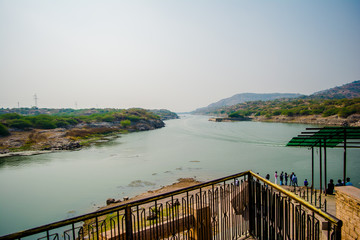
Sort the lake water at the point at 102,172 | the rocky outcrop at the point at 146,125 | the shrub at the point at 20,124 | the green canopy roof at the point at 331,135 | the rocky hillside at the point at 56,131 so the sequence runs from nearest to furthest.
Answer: the green canopy roof at the point at 331,135 < the lake water at the point at 102,172 < the rocky hillside at the point at 56,131 < the shrub at the point at 20,124 < the rocky outcrop at the point at 146,125

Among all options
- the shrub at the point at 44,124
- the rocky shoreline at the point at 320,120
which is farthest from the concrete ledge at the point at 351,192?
the shrub at the point at 44,124

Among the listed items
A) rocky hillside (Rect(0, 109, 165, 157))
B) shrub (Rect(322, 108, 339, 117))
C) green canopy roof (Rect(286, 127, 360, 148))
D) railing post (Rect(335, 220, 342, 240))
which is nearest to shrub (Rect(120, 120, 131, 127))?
rocky hillside (Rect(0, 109, 165, 157))

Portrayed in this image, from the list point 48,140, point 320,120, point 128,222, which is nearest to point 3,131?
point 48,140

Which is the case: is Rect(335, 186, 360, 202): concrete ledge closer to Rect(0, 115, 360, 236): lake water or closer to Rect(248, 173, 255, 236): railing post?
Rect(248, 173, 255, 236): railing post

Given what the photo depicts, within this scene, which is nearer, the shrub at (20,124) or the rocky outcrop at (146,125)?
the shrub at (20,124)

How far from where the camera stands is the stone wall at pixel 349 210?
4734 mm

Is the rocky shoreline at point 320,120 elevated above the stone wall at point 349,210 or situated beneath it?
situated beneath

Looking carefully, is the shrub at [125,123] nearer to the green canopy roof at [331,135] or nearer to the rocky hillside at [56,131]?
the rocky hillside at [56,131]

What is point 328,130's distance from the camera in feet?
36.0

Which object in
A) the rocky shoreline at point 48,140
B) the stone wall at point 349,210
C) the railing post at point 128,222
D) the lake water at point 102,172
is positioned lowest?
the lake water at point 102,172

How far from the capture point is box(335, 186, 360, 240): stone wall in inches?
186

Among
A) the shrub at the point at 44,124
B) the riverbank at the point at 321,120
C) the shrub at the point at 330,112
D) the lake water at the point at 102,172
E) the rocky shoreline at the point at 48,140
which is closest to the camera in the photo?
the lake water at the point at 102,172

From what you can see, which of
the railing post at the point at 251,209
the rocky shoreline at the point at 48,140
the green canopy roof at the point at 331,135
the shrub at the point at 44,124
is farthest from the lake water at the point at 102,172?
the shrub at the point at 44,124

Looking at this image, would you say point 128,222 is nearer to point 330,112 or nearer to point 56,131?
point 56,131
